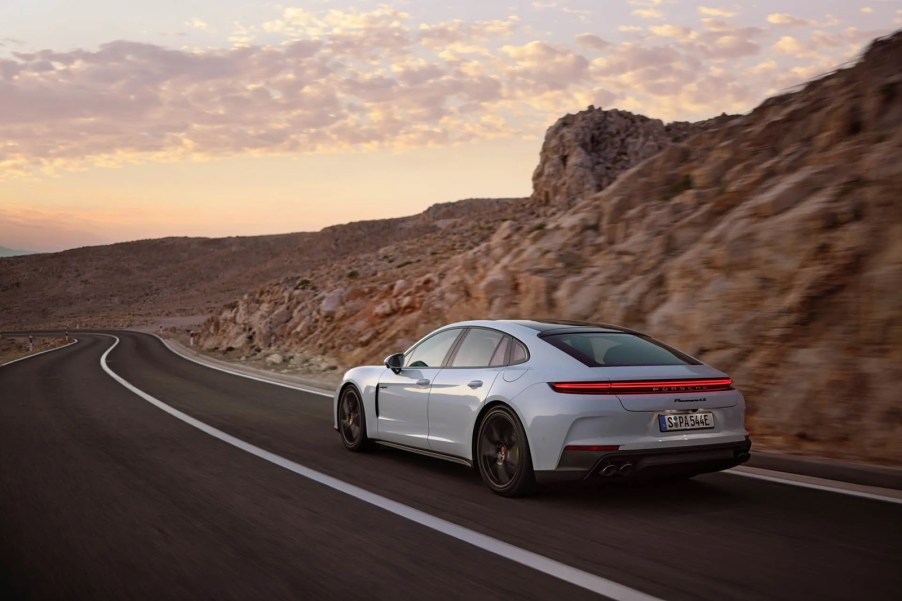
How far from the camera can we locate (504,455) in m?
6.72

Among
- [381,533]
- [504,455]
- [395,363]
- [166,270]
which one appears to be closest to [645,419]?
[504,455]

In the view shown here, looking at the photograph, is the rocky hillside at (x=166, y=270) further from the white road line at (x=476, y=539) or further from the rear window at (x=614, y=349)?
the rear window at (x=614, y=349)

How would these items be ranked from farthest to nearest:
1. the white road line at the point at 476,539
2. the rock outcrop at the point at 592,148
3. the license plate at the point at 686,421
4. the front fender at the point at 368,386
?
the rock outcrop at the point at 592,148 → the front fender at the point at 368,386 → the license plate at the point at 686,421 → the white road line at the point at 476,539

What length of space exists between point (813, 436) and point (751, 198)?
536cm

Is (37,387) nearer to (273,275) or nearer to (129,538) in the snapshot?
(129,538)

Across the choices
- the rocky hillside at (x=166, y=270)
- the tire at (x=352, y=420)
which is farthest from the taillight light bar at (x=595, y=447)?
the rocky hillside at (x=166, y=270)

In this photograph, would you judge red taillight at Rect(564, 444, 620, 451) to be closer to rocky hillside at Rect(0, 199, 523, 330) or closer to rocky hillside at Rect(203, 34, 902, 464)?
rocky hillside at Rect(203, 34, 902, 464)

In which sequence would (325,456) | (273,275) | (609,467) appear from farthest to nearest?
(273,275) → (325,456) → (609,467)

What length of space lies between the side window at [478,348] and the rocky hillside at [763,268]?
3.75 metres

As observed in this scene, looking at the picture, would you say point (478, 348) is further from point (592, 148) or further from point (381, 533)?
point (592, 148)

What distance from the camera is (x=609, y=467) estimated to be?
6023 mm

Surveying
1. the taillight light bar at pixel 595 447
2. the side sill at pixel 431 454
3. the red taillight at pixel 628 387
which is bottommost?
the side sill at pixel 431 454

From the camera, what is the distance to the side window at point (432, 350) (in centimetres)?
793

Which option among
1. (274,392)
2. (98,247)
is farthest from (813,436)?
(98,247)
